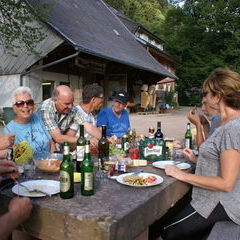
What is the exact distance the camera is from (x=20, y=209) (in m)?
1.63

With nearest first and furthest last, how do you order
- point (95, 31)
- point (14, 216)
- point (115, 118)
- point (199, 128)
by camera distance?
1. point (14, 216)
2. point (199, 128)
3. point (115, 118)
4. point (95, 31)

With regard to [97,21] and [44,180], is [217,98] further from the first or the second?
[97,21]

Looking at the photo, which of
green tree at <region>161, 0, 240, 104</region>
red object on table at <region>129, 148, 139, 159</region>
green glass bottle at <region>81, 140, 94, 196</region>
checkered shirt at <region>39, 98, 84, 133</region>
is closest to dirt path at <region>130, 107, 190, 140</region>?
checkered shirt at <region>39, 98, 84, 133</region>

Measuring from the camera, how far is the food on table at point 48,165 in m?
2.37

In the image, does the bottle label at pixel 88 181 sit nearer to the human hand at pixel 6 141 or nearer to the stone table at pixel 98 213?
the stone table at pixel 98 213

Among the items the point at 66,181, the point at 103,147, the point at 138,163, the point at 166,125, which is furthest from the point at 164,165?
the point at 166,125

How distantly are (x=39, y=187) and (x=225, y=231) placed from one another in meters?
1.33

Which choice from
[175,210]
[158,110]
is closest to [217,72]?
[175,210]

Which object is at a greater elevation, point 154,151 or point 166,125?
point 154,151

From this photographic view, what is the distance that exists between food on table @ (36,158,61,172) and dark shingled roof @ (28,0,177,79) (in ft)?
28.0

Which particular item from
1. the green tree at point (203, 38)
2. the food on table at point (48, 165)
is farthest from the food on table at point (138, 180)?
the green tree at point (203, 38)

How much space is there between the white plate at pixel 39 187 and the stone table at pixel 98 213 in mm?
43

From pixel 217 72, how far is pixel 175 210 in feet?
5.84

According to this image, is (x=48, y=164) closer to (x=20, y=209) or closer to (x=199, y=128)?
(x=20, y=209)
